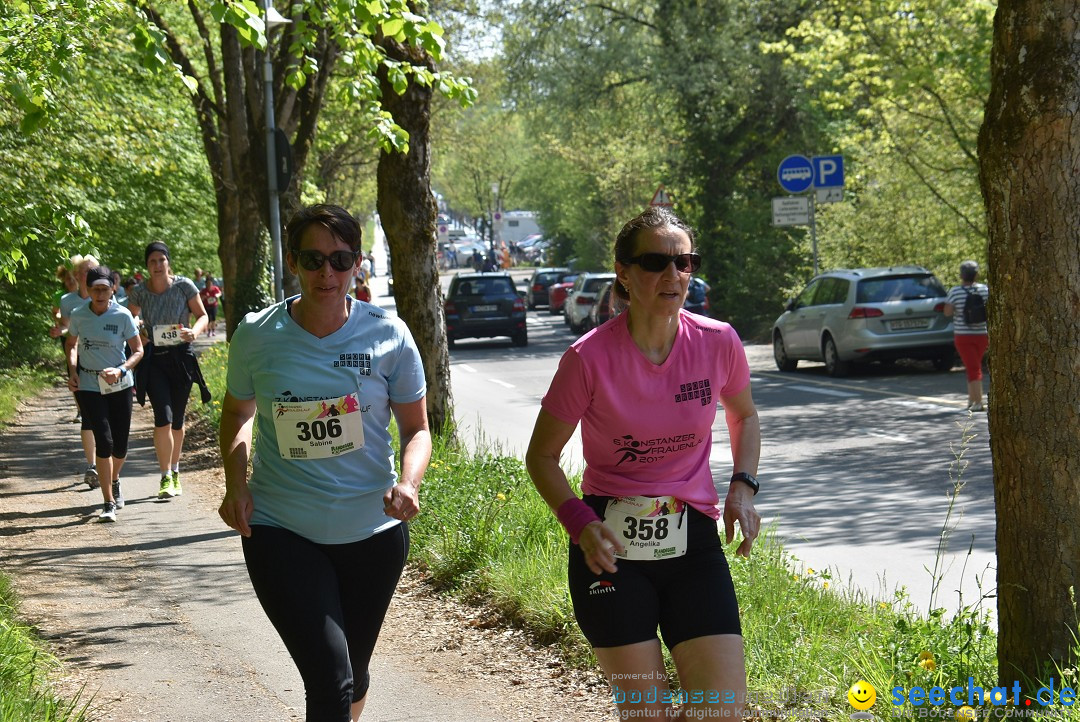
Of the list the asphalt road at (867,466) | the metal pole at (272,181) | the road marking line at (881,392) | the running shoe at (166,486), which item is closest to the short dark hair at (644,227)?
the asphalt road at (867,466)

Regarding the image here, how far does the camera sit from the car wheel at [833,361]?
2103cm

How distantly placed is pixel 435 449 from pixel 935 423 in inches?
270

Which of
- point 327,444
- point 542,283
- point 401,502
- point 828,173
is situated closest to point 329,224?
point 327,444

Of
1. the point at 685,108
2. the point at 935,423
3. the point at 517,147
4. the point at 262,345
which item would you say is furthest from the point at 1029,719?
the point at 517,147

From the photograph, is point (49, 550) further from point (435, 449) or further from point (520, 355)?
point (520, 355)

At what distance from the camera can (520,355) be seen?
3066 cm

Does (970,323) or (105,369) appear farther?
(970,323)

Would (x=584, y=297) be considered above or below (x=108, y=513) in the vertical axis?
above

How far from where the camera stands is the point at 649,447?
3645 mm

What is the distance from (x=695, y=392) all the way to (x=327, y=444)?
109 centimetres

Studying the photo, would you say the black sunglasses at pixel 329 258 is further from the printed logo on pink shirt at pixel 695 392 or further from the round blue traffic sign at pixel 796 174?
the round blue traffic sign at pixel 796 174

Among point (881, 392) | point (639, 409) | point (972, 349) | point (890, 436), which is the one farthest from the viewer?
point (881, 392)

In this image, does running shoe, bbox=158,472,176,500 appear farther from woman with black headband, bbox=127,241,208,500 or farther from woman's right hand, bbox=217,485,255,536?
woman's right hand, bbox=217,485,255,536

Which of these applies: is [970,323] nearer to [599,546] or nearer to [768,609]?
[768,609]
